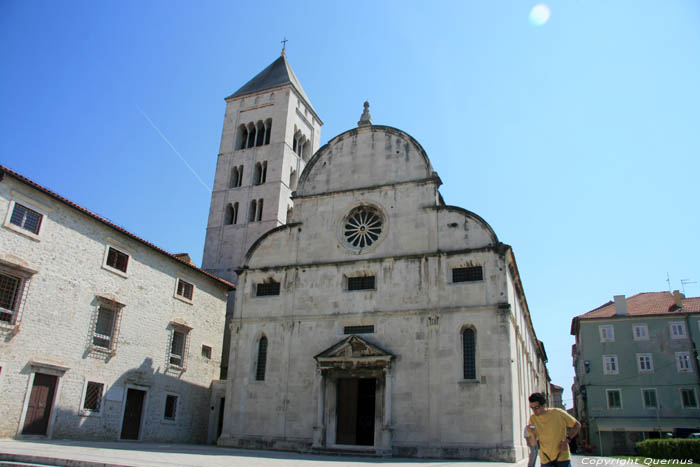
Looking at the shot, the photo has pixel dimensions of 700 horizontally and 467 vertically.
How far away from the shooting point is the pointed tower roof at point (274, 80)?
158 ft

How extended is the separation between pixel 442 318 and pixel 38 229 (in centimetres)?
1612

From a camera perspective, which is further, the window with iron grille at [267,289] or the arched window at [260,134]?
the arched window at [260,134]

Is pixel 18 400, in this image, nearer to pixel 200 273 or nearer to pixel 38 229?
pixel 38 229

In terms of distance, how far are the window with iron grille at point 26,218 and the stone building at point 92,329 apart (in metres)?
0.04

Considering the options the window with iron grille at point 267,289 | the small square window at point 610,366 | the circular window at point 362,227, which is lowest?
the small square window at point 610,366

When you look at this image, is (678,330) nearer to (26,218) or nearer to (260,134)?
(260,134)

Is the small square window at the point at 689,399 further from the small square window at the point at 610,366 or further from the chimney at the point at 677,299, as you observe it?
the chimney at the point at 677,299

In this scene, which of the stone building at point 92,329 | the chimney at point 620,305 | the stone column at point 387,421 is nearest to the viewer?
the stone building at point 92,329

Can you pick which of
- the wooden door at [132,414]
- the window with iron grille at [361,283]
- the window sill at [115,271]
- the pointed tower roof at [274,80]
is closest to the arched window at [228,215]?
the pointed tower roof at [274,80]

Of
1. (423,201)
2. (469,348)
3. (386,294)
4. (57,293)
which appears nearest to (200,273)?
(57,293)

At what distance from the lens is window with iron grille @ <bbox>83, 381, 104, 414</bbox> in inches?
840

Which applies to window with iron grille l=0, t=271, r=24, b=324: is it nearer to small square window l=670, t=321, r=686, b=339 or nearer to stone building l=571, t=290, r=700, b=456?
stone building l=571, t=290, r=700, b=456

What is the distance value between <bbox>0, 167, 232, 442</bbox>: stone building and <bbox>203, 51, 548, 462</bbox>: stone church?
3.14 meters

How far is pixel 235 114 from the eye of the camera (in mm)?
48562
